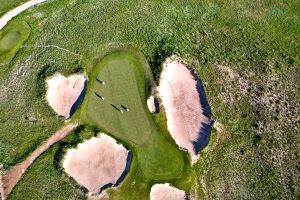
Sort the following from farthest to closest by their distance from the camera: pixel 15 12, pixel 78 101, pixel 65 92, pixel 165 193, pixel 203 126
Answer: pixel 15 12 → pixel 65 92 → pixel 78 101 → pixel 203 126 → pixel 165 193

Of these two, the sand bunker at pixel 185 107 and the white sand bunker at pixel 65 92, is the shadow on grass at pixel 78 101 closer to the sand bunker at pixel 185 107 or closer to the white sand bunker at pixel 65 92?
the white sand bunker at pixel 65 92

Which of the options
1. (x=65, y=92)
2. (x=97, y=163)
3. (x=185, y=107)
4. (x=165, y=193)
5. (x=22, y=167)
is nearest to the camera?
(x=165, y=193)

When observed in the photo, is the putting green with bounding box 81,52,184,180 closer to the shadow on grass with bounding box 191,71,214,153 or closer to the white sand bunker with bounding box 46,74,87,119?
the white sand bunker with bounding box 46,74,87,119

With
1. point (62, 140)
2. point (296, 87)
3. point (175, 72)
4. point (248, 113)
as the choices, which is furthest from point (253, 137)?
point (62, 140)

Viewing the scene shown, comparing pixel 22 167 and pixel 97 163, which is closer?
pixel 97 163

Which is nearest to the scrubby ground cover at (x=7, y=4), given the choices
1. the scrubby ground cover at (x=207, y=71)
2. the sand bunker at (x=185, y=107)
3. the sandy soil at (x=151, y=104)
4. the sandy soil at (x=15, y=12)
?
the sandy soil at (x=15, y=12)

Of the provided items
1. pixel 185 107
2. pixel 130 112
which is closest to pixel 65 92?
pixel 130 112

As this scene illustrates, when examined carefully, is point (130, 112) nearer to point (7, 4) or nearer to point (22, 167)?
point (22, 167)
